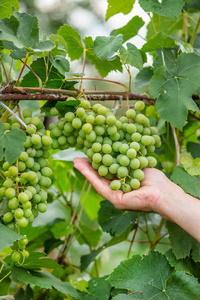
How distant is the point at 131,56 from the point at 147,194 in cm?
48

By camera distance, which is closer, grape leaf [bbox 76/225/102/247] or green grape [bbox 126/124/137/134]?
green grape [bbox 126/124/137/134]

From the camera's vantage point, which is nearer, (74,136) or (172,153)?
(74,136)

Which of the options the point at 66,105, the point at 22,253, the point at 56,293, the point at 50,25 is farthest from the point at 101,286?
the point at 50,25

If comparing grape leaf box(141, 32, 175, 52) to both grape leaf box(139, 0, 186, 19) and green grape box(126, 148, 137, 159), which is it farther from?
green grape box(126, 148, 137, 159)

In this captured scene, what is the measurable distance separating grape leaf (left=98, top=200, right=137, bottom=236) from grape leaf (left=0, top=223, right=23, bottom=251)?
0.55 metres

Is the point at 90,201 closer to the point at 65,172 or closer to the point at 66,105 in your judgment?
the point at 65,172

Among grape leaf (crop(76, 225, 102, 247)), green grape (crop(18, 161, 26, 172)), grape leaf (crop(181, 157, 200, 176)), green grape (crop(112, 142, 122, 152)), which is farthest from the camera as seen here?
grape leaf (crop(76, 225, 102, 247))

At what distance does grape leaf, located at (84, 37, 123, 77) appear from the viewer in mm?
1155

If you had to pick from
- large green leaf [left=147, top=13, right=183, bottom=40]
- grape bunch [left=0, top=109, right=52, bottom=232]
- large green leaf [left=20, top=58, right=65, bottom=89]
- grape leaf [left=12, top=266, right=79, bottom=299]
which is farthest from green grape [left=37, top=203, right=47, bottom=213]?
large green leaf [left=147, top=13, right=183, bottom=40]

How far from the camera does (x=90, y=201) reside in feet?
5.61

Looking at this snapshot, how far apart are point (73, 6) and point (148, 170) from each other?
27.6 ft

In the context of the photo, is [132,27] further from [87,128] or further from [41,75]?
[87,128]

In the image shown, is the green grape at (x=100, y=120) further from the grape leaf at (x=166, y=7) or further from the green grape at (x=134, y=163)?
the grape leaf at (x=166, y=7)

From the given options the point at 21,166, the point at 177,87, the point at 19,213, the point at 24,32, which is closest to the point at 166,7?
the point at 177,87
